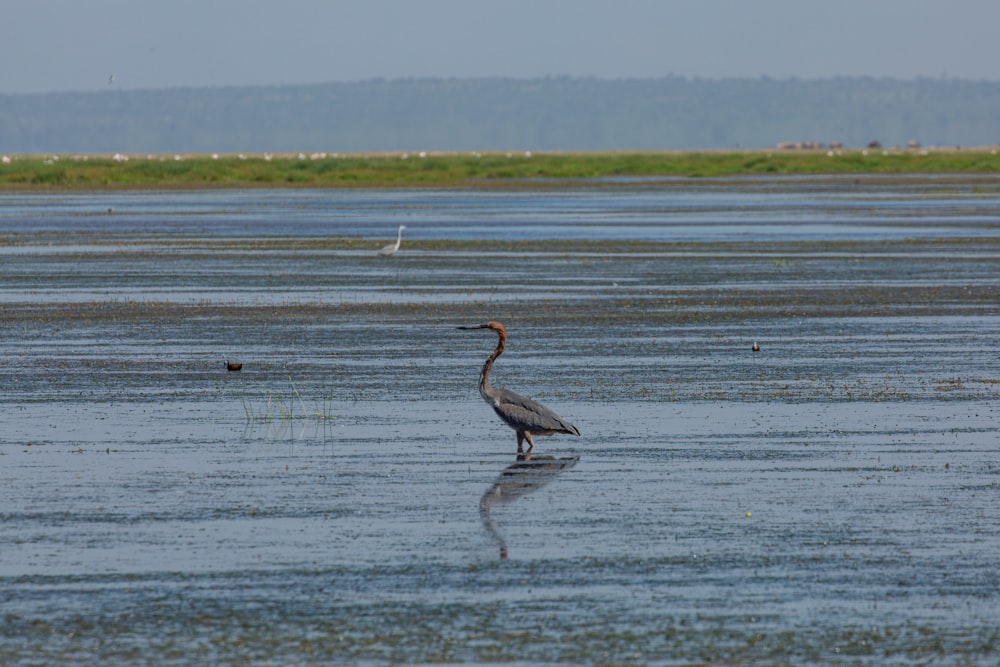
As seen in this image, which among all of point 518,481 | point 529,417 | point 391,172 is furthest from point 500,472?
point 391,172

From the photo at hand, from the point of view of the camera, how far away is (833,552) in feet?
32.4

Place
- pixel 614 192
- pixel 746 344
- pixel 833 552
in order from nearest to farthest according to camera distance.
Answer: pixel 833 552 < pixel 746 344 < pixel 614 192

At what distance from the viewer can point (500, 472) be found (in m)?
12.4

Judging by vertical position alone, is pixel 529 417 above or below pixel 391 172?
below

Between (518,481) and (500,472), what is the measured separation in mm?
361

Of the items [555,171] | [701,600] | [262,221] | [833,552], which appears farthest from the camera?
[555,171]

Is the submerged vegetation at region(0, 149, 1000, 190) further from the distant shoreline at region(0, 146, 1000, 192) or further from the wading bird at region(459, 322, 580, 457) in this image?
the wading bird at region(459, 322, 580, 457)

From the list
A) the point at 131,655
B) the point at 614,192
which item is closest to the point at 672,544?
the point at 131,655

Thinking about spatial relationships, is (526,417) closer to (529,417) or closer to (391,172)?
(529,417)

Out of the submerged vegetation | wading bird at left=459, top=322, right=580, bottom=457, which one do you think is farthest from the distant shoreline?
wading bird at left=459, top=322, right=580, bottom=457

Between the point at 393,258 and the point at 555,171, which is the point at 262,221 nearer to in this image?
the point at 393,258

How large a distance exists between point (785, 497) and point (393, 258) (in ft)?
81.2

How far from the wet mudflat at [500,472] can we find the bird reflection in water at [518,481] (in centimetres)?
4

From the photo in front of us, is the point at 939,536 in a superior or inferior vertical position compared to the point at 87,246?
inferior
